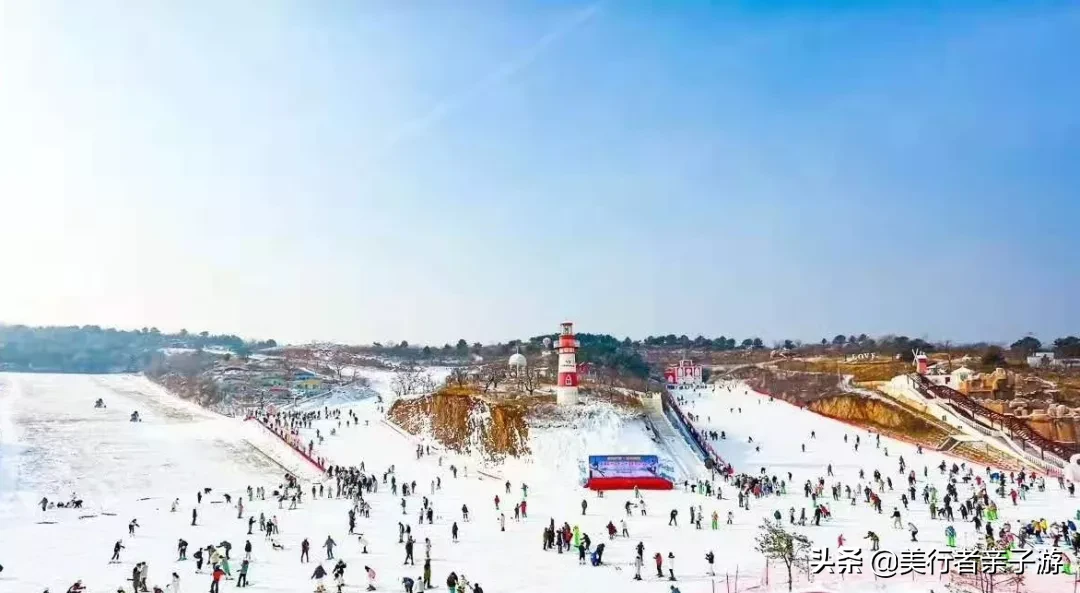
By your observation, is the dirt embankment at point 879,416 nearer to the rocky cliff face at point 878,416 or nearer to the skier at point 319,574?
the rocky cliff face at point 878,416

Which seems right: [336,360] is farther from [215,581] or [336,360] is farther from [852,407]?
[215,581]

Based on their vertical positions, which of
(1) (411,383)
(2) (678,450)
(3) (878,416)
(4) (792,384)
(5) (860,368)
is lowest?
(2) (678,450)

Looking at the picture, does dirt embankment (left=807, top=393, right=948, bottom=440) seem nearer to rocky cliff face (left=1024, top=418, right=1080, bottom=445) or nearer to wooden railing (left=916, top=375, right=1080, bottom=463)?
wooden railing (left=916, top=375, right=1080, bottom=463)

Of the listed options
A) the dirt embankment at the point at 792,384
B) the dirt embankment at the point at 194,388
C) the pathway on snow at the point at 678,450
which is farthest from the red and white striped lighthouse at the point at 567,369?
the dirt embankment at the point at 194,388

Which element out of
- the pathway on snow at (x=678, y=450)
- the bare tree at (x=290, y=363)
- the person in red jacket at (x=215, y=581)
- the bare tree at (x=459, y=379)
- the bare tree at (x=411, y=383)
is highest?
the bare tree at (x=290, y=363)

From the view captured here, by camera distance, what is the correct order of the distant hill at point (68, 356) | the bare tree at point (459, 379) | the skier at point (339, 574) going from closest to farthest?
the skier at point (339, 574)
the bare tree at point (459, 379)
the distant hill at point (68, 356)

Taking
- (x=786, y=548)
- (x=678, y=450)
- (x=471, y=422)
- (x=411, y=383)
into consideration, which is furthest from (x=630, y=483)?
(x=411, y=383)

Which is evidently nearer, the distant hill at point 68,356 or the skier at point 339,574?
the skier at point 339,574
